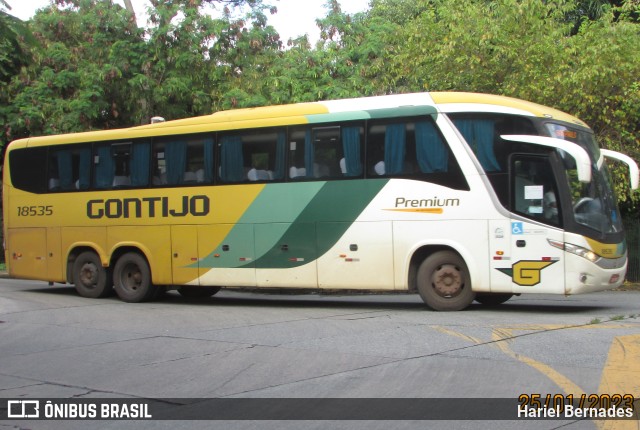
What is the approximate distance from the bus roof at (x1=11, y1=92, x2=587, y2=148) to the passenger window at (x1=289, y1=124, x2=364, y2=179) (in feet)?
0.72

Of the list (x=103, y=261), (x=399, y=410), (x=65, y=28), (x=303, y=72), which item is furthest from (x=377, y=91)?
(x=399, y=410)

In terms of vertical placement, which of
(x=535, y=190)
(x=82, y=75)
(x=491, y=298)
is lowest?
(x=491, y=298)

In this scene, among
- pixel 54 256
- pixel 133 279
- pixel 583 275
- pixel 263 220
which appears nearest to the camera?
pixel 583 275

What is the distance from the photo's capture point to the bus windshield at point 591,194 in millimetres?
12148

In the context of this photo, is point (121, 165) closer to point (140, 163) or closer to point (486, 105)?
point (140, 163)

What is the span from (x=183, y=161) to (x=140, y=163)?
1.15 m

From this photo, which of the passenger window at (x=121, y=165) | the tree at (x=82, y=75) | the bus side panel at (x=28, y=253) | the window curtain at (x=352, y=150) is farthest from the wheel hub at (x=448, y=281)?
the tree at (x=82, y=75)

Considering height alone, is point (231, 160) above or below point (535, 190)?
above

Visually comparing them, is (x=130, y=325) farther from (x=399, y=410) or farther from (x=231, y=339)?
(x=399, y=410)

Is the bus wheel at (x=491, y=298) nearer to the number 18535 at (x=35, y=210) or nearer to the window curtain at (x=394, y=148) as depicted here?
the window curtain at (x=394, y=148)

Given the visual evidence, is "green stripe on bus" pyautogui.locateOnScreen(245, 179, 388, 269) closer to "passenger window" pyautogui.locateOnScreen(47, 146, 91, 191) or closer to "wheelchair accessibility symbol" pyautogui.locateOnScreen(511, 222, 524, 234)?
"wheelchair accessibility symbol" pyautogui.locateOnScreen(511, 222, 524, 234)

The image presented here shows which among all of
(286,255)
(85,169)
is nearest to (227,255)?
(286,255)

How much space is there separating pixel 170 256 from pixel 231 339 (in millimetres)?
5609

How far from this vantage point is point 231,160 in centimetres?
1474
